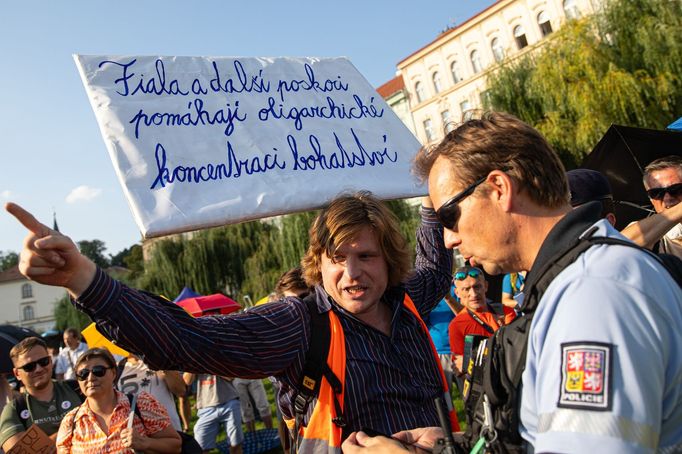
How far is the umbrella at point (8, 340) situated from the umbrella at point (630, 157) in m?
5.81

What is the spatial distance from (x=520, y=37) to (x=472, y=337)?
120 ft

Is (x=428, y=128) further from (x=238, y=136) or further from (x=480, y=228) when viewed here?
(x=480, y=228)

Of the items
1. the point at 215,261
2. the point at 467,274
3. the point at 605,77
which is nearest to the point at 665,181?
the point at 467,274

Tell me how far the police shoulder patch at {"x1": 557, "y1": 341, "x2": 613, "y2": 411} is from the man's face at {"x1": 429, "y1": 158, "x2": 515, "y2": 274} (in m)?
0.43

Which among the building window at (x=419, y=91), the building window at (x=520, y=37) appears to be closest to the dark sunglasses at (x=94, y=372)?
the building window at (x=520, y=37)

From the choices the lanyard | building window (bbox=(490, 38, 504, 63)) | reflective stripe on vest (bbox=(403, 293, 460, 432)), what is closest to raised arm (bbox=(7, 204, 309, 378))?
reflective stripe on vest (bbox=(403, 293, 460, 432))

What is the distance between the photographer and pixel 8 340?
5.84 m

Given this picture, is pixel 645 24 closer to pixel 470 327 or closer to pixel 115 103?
pixel 470 327

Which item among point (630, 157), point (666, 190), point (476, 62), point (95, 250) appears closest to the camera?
point (666, 190)

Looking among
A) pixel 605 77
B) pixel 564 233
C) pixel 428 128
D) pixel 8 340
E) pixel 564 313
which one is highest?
pixel 428 128

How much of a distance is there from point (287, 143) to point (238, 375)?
1.28 meters

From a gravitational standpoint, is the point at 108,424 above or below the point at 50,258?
below

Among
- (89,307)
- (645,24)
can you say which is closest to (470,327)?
(89,307)

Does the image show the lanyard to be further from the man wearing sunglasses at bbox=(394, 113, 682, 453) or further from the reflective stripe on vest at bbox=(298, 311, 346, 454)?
the man wearing sunglasses at bbox=(394, 113, 682, 453)
